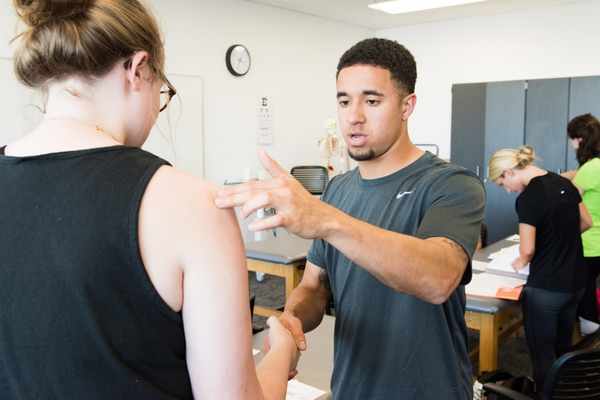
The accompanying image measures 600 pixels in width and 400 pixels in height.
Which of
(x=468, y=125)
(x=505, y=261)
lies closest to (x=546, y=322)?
(x=505, y=261)

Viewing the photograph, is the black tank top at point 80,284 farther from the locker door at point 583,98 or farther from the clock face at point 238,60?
the locker door at point 583,98

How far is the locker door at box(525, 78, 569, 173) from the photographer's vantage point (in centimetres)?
569

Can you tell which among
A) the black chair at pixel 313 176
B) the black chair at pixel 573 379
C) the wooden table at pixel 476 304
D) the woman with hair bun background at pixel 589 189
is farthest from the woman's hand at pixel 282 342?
the black chair at pixel 313 176

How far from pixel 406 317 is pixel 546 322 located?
1.63 metres

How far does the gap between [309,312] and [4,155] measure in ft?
3.17

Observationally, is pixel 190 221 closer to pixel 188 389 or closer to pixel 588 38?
pixel 188 389

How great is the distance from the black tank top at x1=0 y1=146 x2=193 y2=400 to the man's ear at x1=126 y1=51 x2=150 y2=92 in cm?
11

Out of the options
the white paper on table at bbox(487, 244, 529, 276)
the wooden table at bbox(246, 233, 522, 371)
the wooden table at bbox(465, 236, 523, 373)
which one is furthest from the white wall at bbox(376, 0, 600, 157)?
the wooden table at bbox(465, 236, 523, 373)

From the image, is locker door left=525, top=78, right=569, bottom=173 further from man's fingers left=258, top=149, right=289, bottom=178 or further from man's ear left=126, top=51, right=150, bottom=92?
man's ear left=126, top=51, right=150, bottom=92

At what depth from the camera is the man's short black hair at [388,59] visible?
1.48 meters

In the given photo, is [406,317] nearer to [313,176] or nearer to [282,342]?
[282,342]

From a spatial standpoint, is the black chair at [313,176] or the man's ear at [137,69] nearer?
the man's ear at [137,69]

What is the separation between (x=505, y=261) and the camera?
10.1 ft

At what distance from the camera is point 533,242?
2.65m
